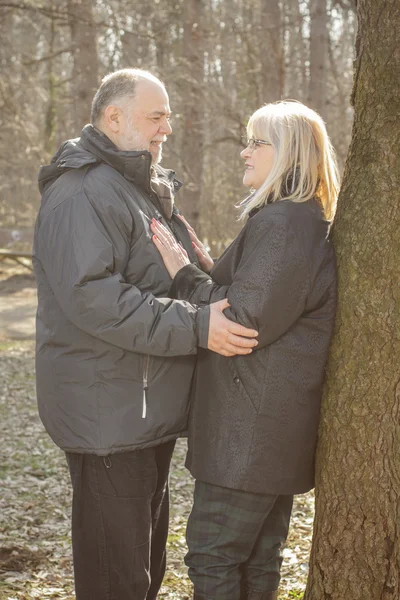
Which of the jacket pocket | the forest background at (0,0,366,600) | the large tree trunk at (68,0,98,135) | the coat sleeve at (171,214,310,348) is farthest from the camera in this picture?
the large tree trunk at (68,0,98,135)

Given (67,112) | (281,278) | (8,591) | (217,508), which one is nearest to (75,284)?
(281,278)

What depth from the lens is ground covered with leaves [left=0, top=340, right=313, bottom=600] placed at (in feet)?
12.8

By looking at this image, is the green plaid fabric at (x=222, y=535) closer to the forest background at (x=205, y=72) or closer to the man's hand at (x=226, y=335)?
the man's hand at (x=226, y=335)

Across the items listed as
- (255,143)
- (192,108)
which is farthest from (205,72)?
(255,143)

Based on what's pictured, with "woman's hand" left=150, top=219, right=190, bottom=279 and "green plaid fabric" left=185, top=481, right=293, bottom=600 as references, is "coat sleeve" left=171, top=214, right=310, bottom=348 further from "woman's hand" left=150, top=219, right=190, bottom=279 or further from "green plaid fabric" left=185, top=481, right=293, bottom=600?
"green plaid fabric" left=185, top=481, right=293, bottom=600

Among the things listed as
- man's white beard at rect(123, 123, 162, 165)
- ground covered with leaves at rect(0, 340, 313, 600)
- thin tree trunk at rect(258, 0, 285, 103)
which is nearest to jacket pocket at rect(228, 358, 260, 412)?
man's white beard at rect(123, 123, 162, 165)

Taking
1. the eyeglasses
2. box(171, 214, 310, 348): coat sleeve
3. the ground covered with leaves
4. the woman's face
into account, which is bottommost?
the ground covered with leaves

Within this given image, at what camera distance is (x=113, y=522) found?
9.56 ft

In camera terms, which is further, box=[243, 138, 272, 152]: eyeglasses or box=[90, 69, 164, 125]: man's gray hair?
box=[90, 69, 164, 125]: man's gray hair

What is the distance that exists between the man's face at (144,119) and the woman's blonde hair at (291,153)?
0.47 m

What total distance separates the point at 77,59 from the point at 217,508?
34.5ft

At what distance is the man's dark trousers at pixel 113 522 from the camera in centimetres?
291

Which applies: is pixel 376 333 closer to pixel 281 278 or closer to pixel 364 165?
pixel 281 278

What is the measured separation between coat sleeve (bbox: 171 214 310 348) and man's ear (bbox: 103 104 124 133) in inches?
30.3
